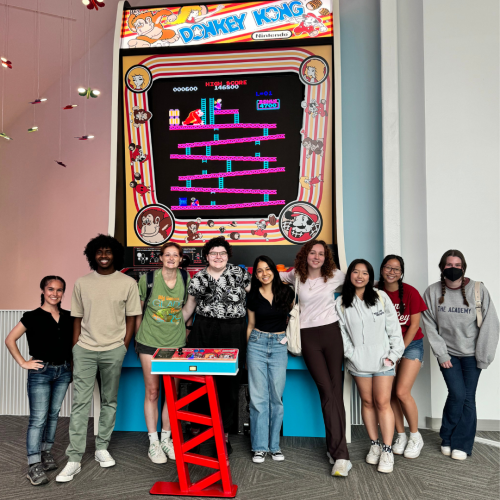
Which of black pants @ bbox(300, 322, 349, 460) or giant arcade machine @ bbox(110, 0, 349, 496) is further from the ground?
giant arcade machine @ bbox(110, 0, 349, 496)

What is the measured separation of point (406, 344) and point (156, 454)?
188cm

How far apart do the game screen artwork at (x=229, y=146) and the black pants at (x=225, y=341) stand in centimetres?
89

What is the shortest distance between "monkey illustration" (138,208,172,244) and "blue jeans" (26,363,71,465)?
1241 millimetres

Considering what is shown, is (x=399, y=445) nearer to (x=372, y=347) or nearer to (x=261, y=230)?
(x=372, y=347)

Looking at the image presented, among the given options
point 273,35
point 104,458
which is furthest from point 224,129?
point 104,458

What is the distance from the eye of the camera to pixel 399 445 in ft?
9.75

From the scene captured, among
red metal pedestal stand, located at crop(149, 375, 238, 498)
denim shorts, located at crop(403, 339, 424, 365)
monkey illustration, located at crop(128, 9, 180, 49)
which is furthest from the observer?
monkey illustration, located at crop(128, 9, 180, 49)

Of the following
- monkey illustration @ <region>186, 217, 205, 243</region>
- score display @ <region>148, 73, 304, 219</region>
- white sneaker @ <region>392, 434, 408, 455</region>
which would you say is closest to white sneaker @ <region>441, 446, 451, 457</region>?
white sneaker @ <region>392, 434, 408, 455</region>

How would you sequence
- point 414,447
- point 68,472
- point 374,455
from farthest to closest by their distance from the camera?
point 414,447
point 374,455
point 68,472

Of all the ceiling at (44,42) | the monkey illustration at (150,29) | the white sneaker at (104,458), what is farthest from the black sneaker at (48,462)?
the ceiling at (44,42)

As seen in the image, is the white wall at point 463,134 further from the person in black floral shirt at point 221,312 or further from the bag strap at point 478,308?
the person in black floral shirt at point 221,312

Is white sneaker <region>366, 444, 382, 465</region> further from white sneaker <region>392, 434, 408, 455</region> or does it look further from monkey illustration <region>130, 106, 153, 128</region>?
monkey illustration <region>130, 106, 153, 128</region>

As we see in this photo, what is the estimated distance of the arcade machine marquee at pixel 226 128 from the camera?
11.5 ft

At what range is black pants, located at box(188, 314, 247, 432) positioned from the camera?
280 cm
